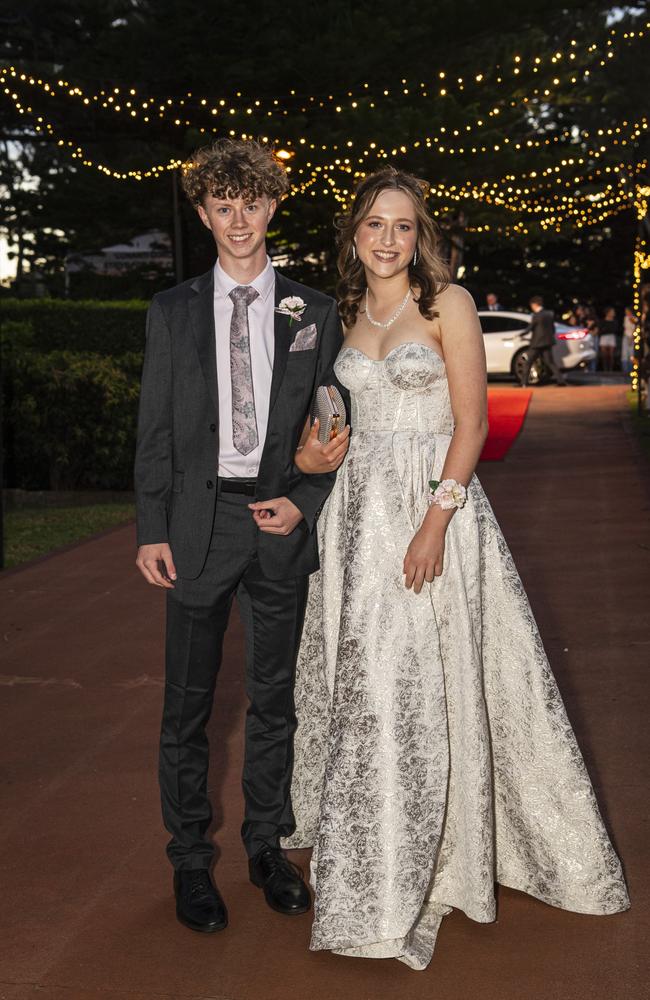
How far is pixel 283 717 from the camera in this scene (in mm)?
3791

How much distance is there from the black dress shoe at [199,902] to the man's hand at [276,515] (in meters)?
0.98

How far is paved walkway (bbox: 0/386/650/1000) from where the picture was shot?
3295 mm

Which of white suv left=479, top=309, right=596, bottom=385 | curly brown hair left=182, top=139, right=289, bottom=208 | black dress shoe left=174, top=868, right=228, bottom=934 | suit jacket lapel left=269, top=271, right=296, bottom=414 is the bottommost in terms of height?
black dress shoe left=174, top=868, right=228, bottom=934

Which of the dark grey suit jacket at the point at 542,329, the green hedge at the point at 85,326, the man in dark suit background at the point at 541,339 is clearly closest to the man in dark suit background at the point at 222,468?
the green hedge at the point at 85,326

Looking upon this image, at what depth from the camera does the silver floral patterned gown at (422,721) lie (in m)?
3.43

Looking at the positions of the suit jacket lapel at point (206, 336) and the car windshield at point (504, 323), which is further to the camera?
the car windshield at point (504, 323)

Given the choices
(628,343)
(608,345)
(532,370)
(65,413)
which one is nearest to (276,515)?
(65,413)

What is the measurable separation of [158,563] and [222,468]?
309mm

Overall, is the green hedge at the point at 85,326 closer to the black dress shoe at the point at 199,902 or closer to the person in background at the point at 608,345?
the black dress shoe at the point at 199,902

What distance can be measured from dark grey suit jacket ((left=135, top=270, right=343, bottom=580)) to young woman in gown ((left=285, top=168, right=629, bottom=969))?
9 centimetres

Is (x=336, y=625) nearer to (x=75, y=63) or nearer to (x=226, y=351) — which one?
(x=226, y=351)

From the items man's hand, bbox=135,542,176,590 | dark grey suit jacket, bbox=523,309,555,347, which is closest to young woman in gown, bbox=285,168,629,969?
man's hand, bbox=135,542,176,590

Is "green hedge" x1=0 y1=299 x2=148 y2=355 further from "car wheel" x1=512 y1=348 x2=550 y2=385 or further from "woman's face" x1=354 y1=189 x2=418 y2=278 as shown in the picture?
"car wheel" x1=512 y1=348 x2=550 y2=385

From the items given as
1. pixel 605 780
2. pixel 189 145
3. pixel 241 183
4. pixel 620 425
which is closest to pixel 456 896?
pixel 605 780
